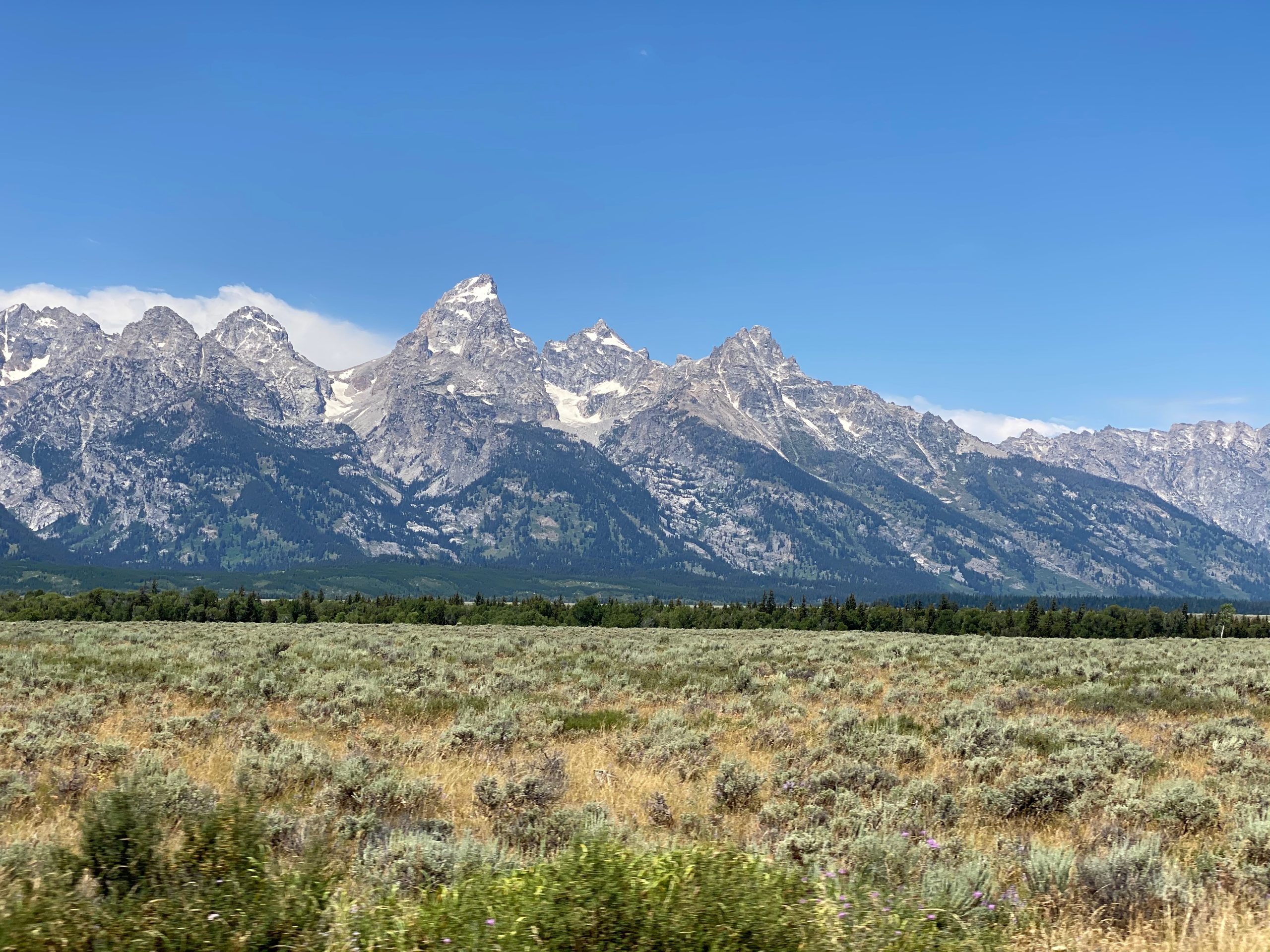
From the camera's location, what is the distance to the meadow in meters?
5.04

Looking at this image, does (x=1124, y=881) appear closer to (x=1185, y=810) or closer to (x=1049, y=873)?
(x=1049, y=873)

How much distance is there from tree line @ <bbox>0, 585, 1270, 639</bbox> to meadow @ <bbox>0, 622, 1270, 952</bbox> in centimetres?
6827

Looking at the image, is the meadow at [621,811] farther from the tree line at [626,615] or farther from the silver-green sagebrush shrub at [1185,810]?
the tree line at [626,615]

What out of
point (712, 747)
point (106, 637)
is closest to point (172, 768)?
point (712, 747)

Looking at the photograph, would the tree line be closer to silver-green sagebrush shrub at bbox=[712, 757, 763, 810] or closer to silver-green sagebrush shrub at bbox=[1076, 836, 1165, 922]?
silver-green sagebrush shrub at bbox=[712, 757, 763, 810]

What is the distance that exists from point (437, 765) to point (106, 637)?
31.7 m

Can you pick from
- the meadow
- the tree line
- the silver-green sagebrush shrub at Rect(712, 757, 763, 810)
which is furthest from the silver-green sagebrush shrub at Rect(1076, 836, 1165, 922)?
the tree line

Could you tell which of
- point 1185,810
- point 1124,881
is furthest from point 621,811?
point 1185,810

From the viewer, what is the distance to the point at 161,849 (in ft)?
18.9

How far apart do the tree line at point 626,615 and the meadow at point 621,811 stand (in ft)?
224

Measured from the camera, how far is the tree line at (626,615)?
88438 mm

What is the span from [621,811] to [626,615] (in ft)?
325

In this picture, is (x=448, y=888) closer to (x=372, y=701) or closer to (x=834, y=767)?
(x=834, y=767)

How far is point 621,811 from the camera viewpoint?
9969 mm
